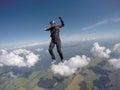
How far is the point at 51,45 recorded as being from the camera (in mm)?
12203

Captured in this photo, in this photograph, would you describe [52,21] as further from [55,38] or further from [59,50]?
[59,50]

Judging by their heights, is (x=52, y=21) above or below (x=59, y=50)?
above

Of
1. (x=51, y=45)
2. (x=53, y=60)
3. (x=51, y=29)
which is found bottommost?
(x=53, y=60)

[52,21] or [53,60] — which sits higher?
[52,21]

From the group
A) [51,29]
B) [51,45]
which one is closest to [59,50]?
[51,45]

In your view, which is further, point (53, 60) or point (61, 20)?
point (53, 60)

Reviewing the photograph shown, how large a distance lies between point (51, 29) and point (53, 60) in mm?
2751

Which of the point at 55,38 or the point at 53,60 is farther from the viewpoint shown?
the point at 53,60

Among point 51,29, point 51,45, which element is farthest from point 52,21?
point 51,45

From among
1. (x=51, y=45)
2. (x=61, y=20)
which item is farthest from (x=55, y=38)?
(x=61, y=20)

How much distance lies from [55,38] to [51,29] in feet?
2.80

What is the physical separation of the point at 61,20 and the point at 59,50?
2.38 metres

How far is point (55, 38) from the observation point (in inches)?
475

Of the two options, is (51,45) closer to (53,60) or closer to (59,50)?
(59,50)
